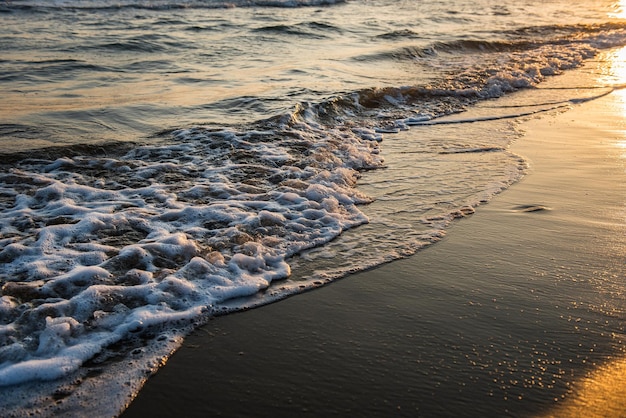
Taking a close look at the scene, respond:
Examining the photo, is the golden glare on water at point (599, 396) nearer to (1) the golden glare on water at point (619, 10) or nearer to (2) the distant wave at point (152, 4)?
(2) the distant wave at point (152, 4)

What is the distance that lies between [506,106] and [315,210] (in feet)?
16.3

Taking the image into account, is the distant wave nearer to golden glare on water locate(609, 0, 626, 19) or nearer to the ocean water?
the ocean water

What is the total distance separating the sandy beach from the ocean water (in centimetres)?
23

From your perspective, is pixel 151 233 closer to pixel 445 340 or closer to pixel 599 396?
pixel 445 340

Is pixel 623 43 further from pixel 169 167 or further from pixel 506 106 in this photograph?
pixel 169 167

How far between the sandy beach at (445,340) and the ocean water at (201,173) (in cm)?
23

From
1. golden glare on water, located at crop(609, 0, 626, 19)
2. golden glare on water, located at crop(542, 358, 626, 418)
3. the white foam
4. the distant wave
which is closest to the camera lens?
golden glare on water, located at crop(542, 358, 626, 418)

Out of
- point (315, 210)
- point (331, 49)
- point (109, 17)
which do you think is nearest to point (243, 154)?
point (315, 210)

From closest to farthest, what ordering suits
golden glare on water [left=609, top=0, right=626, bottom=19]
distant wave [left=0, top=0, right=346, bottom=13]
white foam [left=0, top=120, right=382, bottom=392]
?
1. white foam [left=0, top=120, right=382, bottom=392]
2. distant wave [left=0, top=0, right=346, bottom=13]
3. golden glare on water [left=609, top=0, right=626, bottom=19]

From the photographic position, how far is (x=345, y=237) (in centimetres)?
434

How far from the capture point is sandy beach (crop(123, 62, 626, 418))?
2.58m

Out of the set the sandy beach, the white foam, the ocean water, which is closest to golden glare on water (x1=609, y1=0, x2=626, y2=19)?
the ocean water

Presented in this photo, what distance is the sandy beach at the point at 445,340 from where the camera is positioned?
2.58 meters

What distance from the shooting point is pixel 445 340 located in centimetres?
301
